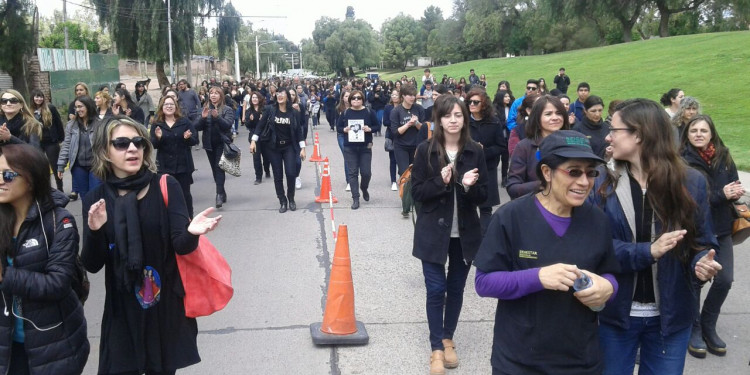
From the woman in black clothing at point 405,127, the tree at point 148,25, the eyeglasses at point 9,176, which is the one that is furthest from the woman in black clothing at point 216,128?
the tree at point 148,25

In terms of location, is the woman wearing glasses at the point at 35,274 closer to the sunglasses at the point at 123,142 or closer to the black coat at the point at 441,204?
the sunglasses at the point at 123,142

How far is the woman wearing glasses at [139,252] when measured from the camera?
324 centimetres

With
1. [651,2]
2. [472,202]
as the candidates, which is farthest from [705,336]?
[651,2]

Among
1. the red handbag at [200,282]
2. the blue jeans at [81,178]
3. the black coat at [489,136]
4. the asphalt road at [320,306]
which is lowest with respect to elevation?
the asphalt road at [320,306]

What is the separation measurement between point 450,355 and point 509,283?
2.26 meters

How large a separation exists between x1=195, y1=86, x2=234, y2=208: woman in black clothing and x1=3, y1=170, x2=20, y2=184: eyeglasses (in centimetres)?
720

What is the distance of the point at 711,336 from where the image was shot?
201 inches

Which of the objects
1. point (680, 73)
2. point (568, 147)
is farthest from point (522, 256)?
point (680, 73)

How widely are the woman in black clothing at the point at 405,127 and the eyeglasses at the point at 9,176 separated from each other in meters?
7.05

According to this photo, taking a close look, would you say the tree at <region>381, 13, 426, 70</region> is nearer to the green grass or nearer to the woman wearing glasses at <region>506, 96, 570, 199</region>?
the green grass

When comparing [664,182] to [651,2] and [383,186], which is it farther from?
[651,2]

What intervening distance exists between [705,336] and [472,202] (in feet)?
6.85

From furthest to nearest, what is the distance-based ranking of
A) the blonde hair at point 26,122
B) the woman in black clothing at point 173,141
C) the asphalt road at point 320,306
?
the woman in black clothing at point 173,141 < the blonde hair at point 26,122 < the asphalt road at point 320,306

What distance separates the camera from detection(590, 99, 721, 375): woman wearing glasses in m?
3.08
